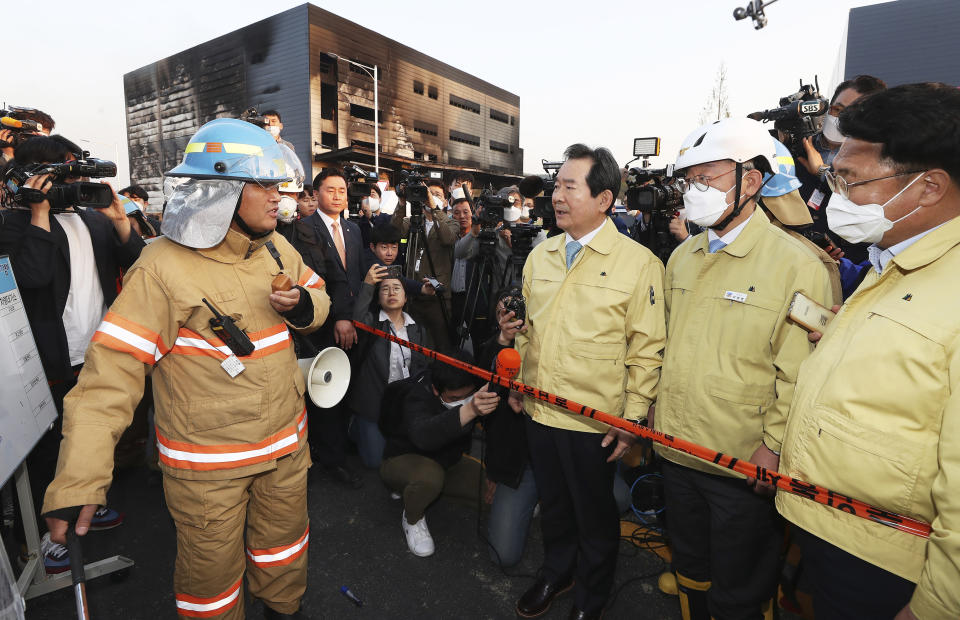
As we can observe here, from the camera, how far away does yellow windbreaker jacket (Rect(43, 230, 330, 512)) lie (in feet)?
5.77

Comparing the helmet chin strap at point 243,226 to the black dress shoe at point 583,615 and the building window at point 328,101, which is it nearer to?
the black dress shoe at point 583,615

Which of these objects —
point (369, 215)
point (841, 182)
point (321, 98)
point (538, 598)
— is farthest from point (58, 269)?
point (321, 98)

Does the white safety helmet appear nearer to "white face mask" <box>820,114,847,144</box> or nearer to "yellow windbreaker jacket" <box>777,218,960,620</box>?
"yellow windbreaker jacket" <box>777,218,960,620</box>

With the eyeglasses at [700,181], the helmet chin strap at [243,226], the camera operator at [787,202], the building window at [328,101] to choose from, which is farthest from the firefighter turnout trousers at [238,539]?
the building window at [328,101]

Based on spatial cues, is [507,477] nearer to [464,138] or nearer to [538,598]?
[538,598]

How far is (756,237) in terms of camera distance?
83.0 inches

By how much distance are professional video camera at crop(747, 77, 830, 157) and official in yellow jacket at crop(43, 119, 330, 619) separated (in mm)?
3124

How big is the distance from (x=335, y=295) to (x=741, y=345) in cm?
324

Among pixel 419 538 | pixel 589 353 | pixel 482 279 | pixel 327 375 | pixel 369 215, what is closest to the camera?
pixel 589 353

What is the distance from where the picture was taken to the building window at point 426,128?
3859 cm

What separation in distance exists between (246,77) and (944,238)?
41.8 metres

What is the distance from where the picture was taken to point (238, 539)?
2129 millimetres

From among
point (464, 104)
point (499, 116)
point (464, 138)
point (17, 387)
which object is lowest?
point (17, 387)

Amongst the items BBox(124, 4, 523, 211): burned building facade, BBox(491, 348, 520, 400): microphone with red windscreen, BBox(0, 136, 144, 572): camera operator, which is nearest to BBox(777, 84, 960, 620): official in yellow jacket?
BBox(491, 348, 520, 400): microphone with red windscreen
